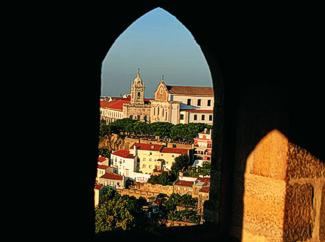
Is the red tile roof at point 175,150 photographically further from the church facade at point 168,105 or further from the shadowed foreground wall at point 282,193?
the shadowed foreground wall at point 282,193

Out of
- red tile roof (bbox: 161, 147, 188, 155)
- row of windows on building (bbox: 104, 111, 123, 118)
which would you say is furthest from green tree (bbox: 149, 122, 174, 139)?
row of windows on building (bbox: 104, 111, 123, 118)

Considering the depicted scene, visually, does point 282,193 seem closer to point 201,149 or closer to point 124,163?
point 124,163

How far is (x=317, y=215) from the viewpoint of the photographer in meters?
1.87

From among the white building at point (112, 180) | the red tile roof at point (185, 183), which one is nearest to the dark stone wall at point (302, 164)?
the red tile roof at point (185, 183)

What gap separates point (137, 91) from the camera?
70.1 metres

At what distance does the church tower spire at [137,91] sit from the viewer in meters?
67.8

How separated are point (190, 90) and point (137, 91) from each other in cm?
788

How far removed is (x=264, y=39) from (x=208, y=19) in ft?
0.73

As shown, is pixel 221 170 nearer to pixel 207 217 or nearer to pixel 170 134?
pixel 207 217

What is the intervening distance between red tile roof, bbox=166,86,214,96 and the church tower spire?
4.01 metres

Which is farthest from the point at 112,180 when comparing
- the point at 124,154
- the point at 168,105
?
the point at 168,105

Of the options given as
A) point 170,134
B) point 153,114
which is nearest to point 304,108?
point 170,134

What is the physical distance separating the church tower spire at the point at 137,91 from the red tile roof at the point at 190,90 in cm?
401

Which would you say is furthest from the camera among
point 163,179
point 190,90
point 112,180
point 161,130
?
point 190,90
